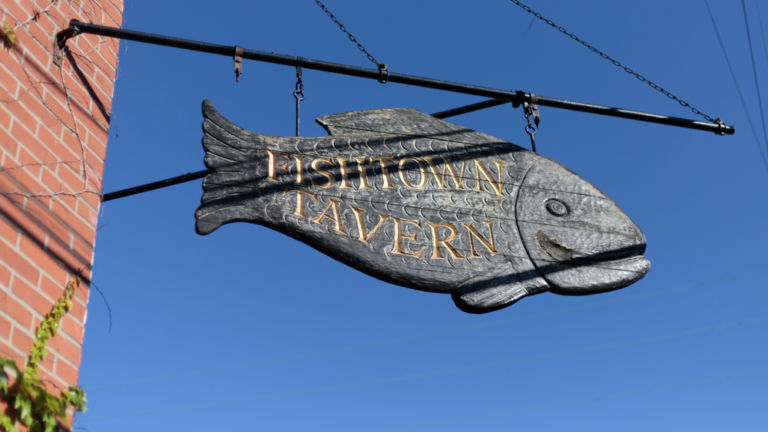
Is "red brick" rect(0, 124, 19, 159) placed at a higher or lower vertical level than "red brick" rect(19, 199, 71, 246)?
higher

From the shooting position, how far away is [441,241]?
12.5 ft

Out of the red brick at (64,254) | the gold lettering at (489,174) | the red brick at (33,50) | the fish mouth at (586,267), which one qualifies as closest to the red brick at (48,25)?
the red brick at (33,50)

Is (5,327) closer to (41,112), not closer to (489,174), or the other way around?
(41,112)

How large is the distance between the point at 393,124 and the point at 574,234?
0.97 meters

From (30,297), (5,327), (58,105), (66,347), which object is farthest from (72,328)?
(58,105)

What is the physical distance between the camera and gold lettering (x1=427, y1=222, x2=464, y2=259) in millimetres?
3764

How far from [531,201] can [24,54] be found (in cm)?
226

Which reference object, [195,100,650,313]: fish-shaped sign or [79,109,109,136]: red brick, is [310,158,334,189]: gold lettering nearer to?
[195,100,650,313]: fish-shaped sign

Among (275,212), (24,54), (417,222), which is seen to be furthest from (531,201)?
(24,54)

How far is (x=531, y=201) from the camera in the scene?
4.09 m

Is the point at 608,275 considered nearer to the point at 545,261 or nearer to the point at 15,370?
the point at 545,261

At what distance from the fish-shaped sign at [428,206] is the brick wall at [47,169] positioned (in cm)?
56

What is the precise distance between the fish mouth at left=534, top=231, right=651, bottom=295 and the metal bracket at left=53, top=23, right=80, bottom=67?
2223 mm

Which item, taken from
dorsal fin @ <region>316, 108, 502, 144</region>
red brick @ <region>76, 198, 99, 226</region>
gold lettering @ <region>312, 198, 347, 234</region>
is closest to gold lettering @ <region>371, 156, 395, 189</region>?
dorsal fin @ <region>316, 108, 502, 144</region>
